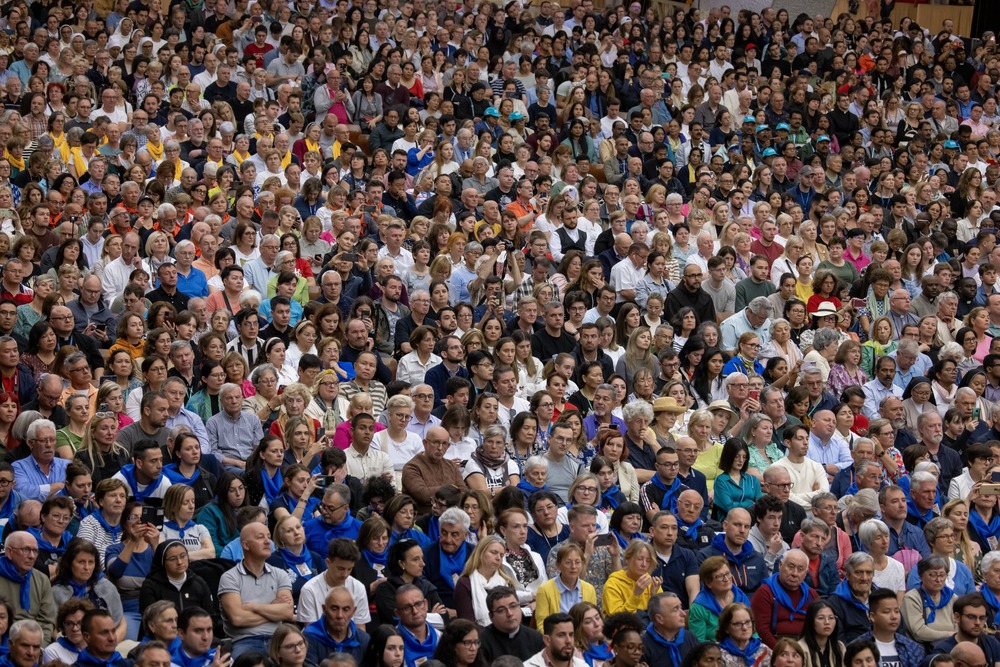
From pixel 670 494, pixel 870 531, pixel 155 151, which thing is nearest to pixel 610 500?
pixel 670 494

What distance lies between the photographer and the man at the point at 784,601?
8.03m

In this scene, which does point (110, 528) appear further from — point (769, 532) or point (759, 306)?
point (759, 306)

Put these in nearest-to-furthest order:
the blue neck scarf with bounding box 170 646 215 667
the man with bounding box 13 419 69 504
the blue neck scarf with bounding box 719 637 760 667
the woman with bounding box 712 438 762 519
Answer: the blue neck scarf with bounding box 170 646 215 667 < the blue neck scarf with bounding box 719 637 760 667 < the man with bounding box 13 419 69 504 < the woman with bounding box 712 438 762 519

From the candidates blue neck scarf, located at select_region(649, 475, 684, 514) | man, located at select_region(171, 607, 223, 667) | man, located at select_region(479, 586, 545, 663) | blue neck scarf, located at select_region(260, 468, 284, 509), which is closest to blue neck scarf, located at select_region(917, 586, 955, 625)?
blue neck scarf, located at select_region(649, 475, 684, 514)

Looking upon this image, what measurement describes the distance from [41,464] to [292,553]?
163 centimetres

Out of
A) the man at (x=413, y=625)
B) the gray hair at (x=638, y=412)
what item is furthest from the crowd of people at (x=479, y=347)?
the gray hair at (x=638, y=412)

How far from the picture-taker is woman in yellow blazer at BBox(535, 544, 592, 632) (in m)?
7.77

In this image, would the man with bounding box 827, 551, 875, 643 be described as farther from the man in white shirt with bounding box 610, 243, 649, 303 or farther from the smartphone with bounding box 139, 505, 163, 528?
the man in white shirt with bounding box 610, 243, 649, 303

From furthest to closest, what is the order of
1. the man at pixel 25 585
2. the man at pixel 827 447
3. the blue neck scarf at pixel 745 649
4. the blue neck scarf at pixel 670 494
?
the man at pixel 827 447 → the blue neck scarf at pixel 670 494 → the blue neck scarf at pixel 745 649 → the man at pixel 25 585

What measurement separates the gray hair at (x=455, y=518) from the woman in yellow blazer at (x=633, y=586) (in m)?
0.84

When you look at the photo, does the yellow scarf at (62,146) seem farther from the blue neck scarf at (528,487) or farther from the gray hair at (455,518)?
the gray hair at (455,518)

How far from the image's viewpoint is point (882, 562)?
28.4 feet

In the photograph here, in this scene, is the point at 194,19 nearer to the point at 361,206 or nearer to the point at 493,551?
the point at 361,206

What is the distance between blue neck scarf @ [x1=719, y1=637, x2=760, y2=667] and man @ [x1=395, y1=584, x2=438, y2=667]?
1523 mm
